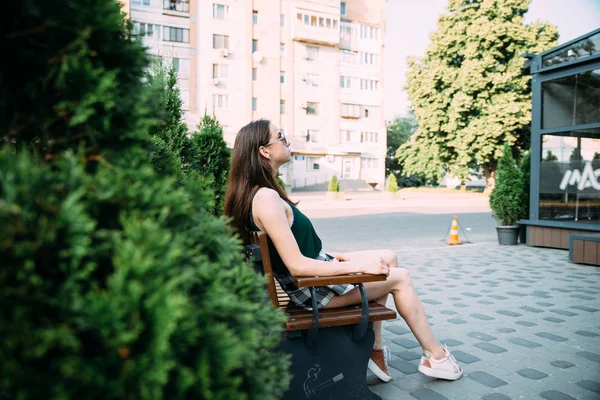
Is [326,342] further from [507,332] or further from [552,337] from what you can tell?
[552,337]

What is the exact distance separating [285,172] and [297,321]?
41116mm

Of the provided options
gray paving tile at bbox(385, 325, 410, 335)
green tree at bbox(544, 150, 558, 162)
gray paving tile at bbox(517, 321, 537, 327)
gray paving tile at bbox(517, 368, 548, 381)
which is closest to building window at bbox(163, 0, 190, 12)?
green tree at bbox(544, 150, 558, 162)

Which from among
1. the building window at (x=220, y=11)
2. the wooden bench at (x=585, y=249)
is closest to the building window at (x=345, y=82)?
the building window at (x=220, y=11)

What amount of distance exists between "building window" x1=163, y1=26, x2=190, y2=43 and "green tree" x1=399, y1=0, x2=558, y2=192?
20.2m

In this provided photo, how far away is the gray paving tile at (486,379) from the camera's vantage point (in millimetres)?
3111

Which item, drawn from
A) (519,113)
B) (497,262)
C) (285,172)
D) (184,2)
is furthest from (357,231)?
(184,2)

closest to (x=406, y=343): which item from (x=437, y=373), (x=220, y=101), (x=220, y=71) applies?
(x=437, y=373)

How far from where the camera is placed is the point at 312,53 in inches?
1714

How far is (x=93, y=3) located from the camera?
1.20 m

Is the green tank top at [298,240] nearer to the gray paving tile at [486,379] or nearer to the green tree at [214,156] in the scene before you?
the gray paving tile at [486,379]

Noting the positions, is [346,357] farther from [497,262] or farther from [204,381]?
[497,262]

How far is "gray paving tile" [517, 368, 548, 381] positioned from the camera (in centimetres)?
321

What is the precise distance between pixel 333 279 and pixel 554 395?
174 cm

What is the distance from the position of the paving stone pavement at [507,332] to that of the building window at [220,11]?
37.3m
